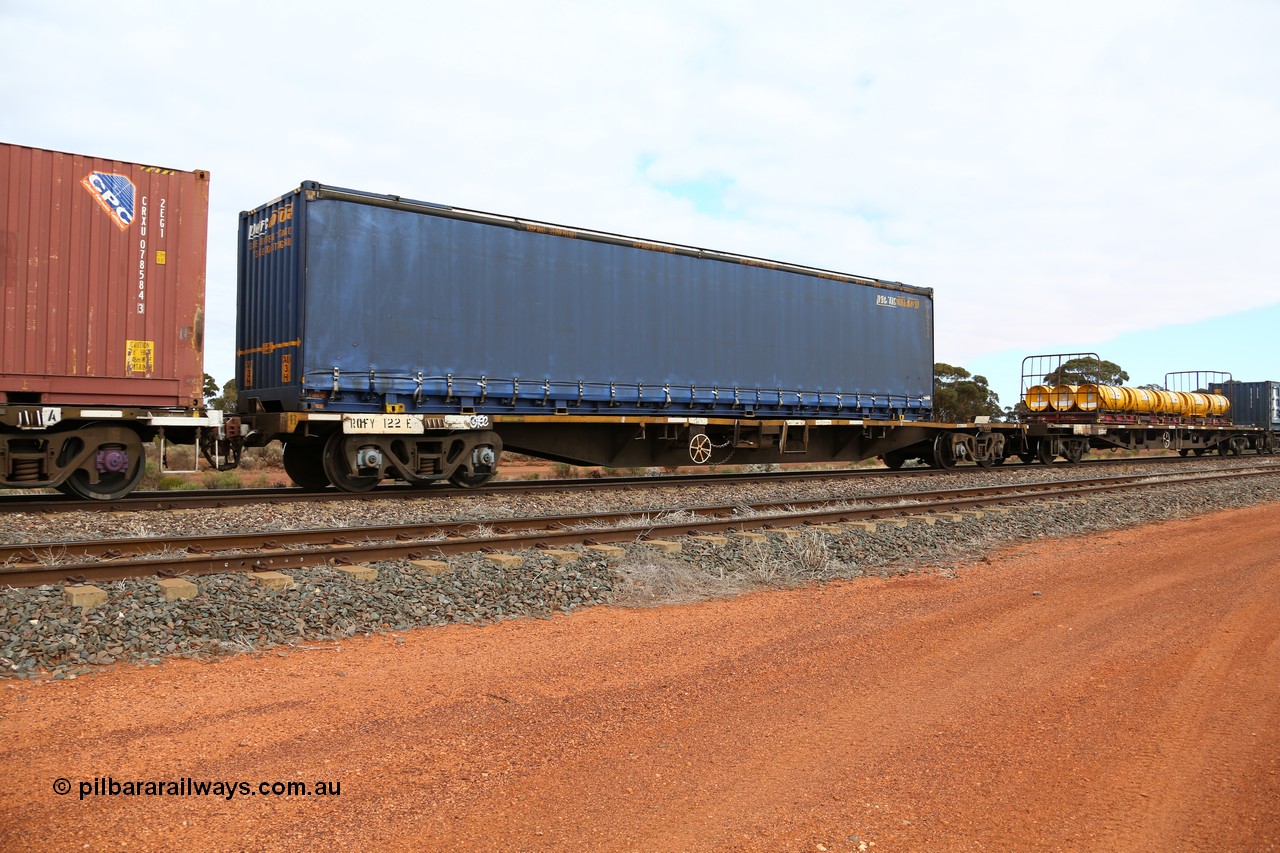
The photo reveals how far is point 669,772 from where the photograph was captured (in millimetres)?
3557

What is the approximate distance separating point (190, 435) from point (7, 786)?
846cm

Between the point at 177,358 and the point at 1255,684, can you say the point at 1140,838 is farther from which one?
the point at 177,358

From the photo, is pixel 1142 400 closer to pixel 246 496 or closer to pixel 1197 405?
pixel 1197 405

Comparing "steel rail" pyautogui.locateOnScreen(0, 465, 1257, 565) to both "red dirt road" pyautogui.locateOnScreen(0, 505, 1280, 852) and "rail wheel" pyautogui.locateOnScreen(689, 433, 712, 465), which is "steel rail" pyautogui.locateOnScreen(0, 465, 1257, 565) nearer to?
"red dirt road" pyautogui.locateOnScreen(0, 505, 1280, 852)

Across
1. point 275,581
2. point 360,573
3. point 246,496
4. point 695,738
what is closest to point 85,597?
point 275,581

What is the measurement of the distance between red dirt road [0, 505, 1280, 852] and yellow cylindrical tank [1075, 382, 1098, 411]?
21.3m

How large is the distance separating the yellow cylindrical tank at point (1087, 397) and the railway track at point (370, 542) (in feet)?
52.6

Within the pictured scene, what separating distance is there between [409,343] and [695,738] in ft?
32.5

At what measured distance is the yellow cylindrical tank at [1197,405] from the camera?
3119cm

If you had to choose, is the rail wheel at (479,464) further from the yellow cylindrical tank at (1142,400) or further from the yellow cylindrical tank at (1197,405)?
the yellow cylindrical tank at (1197,405)

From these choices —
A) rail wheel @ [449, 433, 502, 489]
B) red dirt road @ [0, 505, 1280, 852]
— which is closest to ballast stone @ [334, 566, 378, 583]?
red dirt road @ [0, 505, 1280, 852]

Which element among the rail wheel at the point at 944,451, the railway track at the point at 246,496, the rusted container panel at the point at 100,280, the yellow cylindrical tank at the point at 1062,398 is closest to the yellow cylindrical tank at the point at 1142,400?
the yellow cylindrical tank at the point at 1062,398

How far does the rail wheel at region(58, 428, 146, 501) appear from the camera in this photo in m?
10.2

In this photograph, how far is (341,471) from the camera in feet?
40.2
